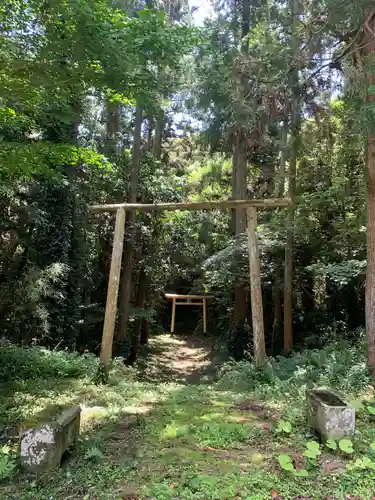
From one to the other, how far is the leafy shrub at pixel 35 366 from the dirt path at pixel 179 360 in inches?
153

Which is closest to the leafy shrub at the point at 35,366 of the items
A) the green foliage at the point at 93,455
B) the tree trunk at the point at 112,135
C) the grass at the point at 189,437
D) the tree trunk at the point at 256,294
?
the grass at the point at 189,437

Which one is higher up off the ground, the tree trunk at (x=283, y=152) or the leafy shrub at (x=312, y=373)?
the tree trunk at (x=283, y=152)

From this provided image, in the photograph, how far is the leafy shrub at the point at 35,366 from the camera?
628 centimetres

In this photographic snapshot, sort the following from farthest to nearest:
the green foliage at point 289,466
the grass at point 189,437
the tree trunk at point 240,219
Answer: the tree trunk at point 240,219 < the green foliage at point 289,466 < the grass at point 189,437

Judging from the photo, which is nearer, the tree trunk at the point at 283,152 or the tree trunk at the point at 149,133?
the tree trunk at the point at 283,152

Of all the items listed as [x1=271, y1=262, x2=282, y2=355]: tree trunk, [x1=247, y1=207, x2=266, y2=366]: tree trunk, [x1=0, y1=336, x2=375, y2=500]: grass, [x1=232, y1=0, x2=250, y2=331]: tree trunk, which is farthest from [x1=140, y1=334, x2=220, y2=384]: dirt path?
[x1=0, y1=336, x2=375, y2=500]: grass

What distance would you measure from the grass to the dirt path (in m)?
4.68

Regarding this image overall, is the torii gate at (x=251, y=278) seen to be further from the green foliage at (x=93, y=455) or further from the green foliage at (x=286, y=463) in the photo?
the green foliage at (x=286, y=463)

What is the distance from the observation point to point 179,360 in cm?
1349

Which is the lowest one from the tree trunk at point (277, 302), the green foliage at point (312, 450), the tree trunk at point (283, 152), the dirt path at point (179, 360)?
the dirt path at point (179, 360)

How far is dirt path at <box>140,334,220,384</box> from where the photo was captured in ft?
36.5

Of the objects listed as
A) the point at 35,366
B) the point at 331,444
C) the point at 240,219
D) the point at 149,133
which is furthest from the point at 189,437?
the point at 149,133

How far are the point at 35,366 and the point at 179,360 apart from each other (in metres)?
7.54

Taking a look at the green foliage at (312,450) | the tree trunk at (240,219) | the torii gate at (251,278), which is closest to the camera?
the green foliage at (312,450)
